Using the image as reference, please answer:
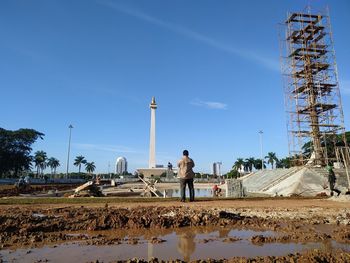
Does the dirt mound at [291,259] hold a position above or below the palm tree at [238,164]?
below

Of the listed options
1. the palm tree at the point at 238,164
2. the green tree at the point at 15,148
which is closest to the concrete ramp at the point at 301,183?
the green tree at the point at 15,148

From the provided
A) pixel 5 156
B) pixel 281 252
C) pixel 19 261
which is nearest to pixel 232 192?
pixel 281 252

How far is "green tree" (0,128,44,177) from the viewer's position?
72312 mm

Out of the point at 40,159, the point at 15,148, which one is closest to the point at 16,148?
the point at 15,148

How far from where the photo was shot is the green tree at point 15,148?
237 feet

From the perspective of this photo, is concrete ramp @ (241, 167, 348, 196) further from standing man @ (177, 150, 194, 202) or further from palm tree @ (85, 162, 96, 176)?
palm tree @ (85, 162, 96, 176)

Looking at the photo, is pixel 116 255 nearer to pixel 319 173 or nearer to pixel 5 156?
pixel 319 173

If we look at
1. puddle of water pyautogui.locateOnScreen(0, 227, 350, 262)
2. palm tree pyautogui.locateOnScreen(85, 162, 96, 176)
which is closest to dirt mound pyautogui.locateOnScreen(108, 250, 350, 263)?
puddle of water pyautogui.locateOnScreen(0, 227, 350, 262)

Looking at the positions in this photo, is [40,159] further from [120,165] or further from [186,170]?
[186,170]

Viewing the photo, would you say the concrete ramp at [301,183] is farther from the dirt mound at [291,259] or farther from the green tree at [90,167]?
the green tree at [90,167]

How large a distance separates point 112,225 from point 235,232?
266cm

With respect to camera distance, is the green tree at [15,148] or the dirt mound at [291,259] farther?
the green tree at [15,148]

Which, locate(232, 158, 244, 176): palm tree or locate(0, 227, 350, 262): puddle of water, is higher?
locate(232, 158, 244, 176): palm tree

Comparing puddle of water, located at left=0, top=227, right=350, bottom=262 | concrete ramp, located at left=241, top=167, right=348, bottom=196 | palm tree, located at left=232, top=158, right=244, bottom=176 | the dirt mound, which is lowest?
puddle of water, located at left=0, top=227, right=350, bottom=262
